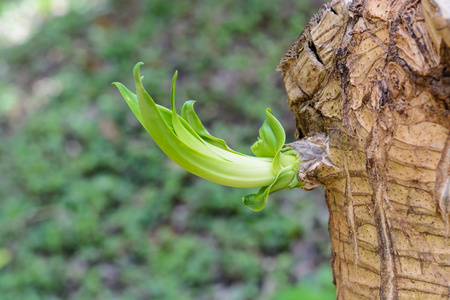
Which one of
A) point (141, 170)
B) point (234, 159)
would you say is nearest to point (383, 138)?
point (234, 159)

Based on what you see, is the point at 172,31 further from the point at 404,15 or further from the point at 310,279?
the point at 404,15

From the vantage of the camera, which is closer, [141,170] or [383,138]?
[383,138]

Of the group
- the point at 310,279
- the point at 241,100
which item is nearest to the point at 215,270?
the point at 310,279

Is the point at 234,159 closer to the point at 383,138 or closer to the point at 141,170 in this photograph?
the point at 383,138

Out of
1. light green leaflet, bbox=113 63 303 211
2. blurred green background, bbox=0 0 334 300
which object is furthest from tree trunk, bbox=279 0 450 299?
blurred green background, bbox=0 0 334 300

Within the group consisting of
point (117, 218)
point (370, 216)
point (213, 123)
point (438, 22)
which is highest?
point (213, 123)

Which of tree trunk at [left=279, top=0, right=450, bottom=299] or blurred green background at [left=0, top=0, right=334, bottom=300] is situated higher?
blurred green background at [left=0, top=0, right=334, bottom=300]

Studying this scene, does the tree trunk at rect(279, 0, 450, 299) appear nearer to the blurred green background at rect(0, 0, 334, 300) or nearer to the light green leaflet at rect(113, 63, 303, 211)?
the light green leaflet at rect(113, 63, 303, 211)
